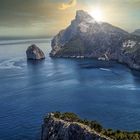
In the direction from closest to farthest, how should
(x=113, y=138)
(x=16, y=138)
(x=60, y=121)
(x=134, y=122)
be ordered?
1. (x=113, y=138)
2. (x=60, y=121)
3. (x=16, y=138)
4. (x=134, y=122)

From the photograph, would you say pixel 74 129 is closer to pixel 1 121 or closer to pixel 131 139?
pixel 131 139

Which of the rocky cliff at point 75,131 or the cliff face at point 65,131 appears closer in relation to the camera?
the rocky cliff at point 75,131

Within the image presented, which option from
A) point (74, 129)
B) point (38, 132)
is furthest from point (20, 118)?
point (74, 129)

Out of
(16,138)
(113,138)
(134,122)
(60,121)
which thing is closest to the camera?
(113,138)

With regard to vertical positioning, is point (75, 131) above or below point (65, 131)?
above

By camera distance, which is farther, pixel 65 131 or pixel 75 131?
pixel 65 131

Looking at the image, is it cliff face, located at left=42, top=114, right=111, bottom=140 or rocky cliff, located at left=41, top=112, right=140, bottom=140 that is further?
cliff face, located at left=42, top=114, right=111, bottom=140

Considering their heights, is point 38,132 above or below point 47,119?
below

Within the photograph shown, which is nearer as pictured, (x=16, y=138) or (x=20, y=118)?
(x=16, y=138)
